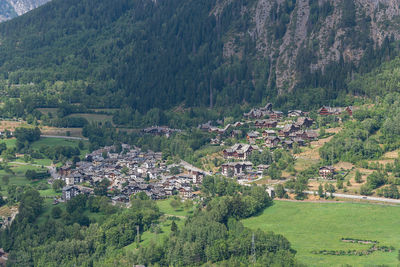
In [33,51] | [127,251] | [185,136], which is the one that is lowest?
[127,251]

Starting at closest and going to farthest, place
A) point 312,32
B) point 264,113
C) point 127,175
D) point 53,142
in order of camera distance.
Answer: point 127,175 < point 264,113 < point 53,142 < point 312,32

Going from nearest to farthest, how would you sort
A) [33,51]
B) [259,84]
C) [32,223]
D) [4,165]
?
[32,223], [4,165], [259,84], [33,51]

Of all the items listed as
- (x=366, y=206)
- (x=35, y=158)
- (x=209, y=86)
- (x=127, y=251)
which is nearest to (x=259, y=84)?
(x=209, y=86)

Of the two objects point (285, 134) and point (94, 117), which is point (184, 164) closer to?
point (285, 134)

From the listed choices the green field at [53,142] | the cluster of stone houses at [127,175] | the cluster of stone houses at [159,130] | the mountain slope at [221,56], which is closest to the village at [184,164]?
the cluster of stone houses at [127,175]

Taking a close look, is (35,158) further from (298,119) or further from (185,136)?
(298,119)

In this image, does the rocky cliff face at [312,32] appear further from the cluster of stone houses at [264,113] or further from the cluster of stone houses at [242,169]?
the cluster of stone houses at [242,169]

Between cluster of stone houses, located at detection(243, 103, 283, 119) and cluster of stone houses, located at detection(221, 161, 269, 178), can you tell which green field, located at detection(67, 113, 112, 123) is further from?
cluster of stone houses, located at detection(221, 161, 269, 178)

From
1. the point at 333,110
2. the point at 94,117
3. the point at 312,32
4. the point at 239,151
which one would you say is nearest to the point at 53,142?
the point at 94,117
